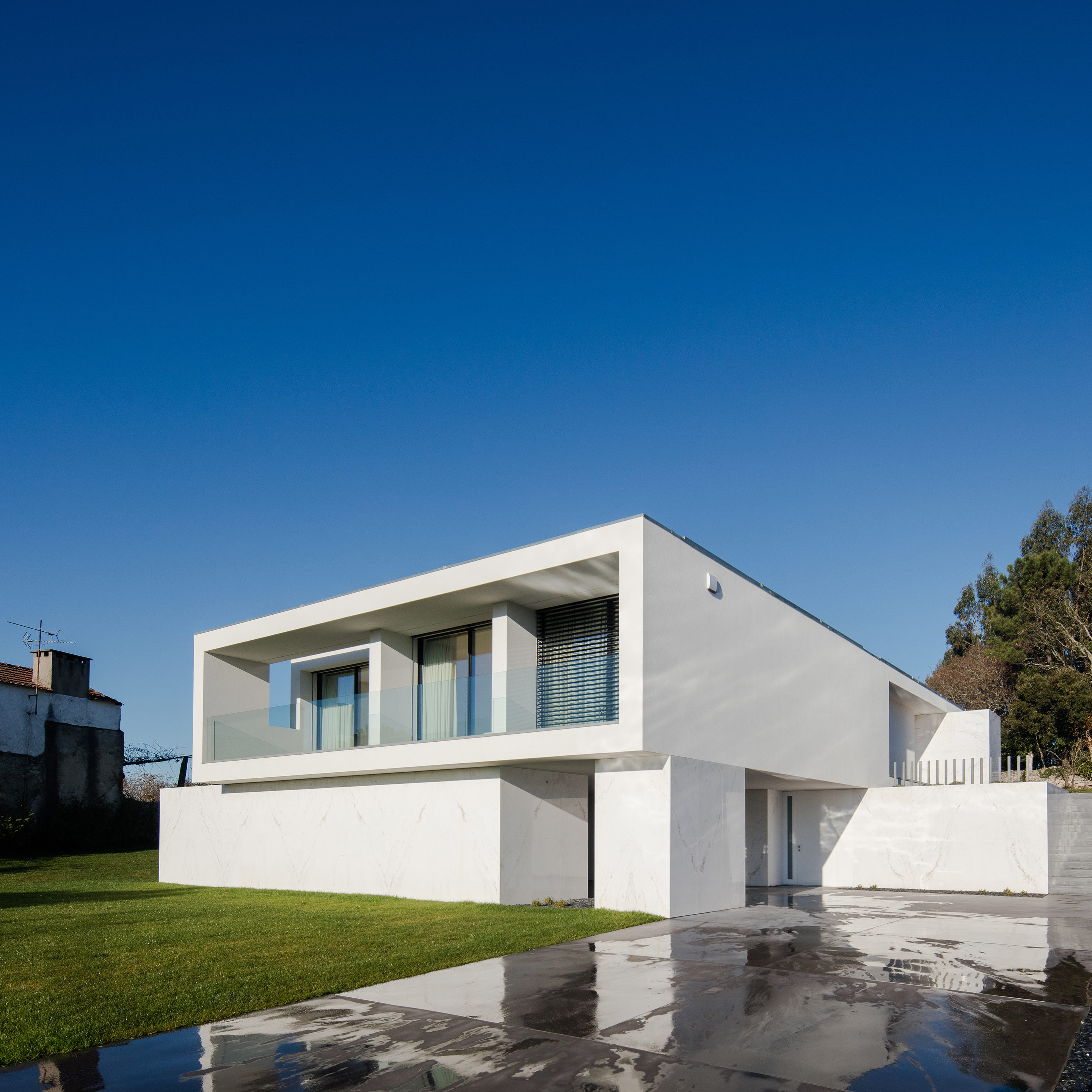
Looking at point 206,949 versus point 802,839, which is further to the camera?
point 802,839

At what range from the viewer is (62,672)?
3036cm

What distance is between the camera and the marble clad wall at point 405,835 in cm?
1538

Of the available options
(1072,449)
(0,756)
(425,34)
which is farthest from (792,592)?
(1072,449)

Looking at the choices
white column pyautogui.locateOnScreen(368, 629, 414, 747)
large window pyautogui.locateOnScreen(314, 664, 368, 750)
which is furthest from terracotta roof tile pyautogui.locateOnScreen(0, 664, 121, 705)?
large window pyautogui.locateOnScreen(314, 664, 368, 750)

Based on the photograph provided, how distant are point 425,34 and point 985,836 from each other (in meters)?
18.6

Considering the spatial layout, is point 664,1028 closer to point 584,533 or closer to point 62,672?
point 584,533

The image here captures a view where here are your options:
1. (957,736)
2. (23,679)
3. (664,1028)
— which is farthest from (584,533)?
(23,679)

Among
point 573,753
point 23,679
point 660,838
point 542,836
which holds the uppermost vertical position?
point 23,679

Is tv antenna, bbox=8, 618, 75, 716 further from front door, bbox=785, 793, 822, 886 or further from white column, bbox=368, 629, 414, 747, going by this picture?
front door, bbox=785, 793, 822, 886

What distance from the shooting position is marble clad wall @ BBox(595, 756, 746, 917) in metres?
13.6

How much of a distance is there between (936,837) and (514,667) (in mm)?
10065

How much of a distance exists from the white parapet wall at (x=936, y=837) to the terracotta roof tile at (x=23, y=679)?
23817mm

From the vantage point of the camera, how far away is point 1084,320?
20.4 m

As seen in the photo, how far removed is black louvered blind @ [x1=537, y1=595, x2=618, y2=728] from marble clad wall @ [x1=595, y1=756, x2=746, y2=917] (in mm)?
954
